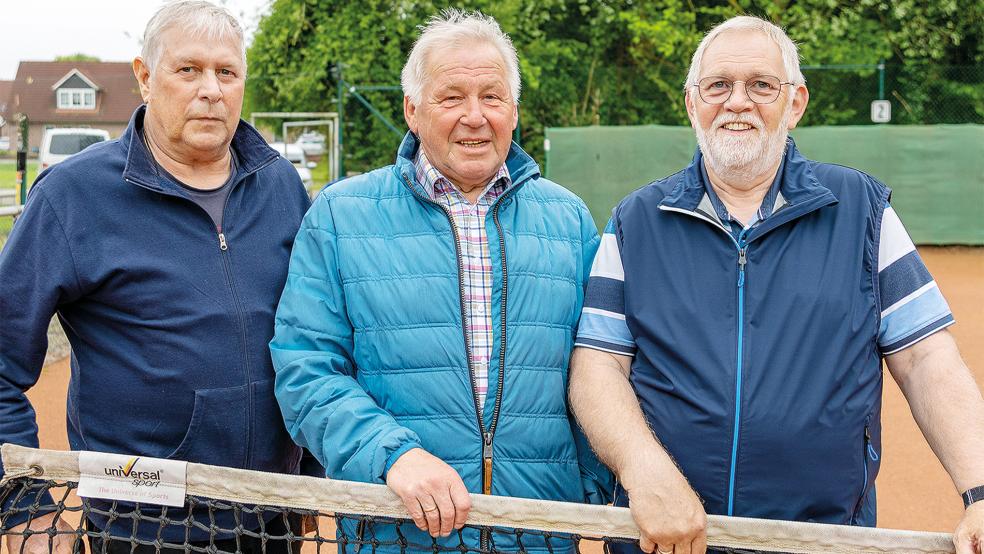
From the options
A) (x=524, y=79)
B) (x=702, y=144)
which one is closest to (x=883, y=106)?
(x=524, y=79)

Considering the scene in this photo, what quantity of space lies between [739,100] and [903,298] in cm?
69

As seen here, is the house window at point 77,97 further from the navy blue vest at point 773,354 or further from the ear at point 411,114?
the navy blue vest at point 773,354

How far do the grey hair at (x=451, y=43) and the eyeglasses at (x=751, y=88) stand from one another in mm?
552

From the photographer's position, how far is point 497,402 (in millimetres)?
2479

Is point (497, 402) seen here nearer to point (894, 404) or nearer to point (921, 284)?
point (921, 284)

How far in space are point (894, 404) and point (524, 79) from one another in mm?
10599

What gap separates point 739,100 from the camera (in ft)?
8.71

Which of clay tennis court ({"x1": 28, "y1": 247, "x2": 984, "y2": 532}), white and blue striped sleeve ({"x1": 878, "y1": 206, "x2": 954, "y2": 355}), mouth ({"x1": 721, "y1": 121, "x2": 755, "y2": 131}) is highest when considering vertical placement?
mouth ({"x1": 721, "y1": 121, "x2": 755, "y2": 131})

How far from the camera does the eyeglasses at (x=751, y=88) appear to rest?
266 centimetres

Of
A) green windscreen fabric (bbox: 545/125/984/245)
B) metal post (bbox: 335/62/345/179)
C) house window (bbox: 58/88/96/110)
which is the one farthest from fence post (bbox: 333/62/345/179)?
house window (bbox: 58/88/96/110)

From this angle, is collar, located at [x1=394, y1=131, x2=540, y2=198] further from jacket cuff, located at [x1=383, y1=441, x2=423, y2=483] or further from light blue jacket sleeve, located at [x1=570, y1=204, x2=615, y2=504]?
jacket cuff, located at [x1=383, y1=441, x2=423, y2=483]

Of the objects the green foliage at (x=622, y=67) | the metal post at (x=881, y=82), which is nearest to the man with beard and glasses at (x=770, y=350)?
the green foliage at (x=622, y=67)

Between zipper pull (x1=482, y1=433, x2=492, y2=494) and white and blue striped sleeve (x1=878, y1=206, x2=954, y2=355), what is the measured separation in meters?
1.05

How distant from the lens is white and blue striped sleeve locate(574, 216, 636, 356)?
8.40 feet
